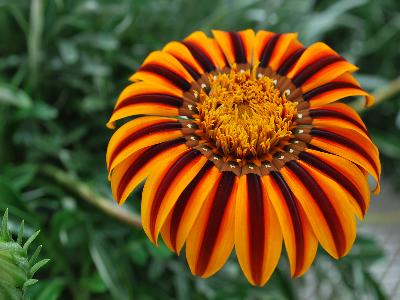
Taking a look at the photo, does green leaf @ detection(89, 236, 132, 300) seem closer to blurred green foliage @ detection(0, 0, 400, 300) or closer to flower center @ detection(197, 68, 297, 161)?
blurred green foliage @ detection(0, 0, 400, 300)

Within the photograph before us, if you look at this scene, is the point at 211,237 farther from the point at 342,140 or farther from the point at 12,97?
the point at 12,97

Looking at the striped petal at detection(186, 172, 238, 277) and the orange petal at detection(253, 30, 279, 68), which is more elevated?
the orange petal at detection(253, 30, 279, 68)

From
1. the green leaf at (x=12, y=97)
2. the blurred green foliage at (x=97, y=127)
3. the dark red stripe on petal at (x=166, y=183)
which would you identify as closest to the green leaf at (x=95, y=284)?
the blurred green foliage at (x=97, y=127)

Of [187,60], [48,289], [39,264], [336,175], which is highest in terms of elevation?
[187,60]

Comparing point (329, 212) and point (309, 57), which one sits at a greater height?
point (309, 57)

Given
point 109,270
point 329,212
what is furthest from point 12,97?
point 329,212

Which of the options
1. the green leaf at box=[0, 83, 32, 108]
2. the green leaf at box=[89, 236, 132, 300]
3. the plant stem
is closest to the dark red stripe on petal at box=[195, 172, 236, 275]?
the plant stem
